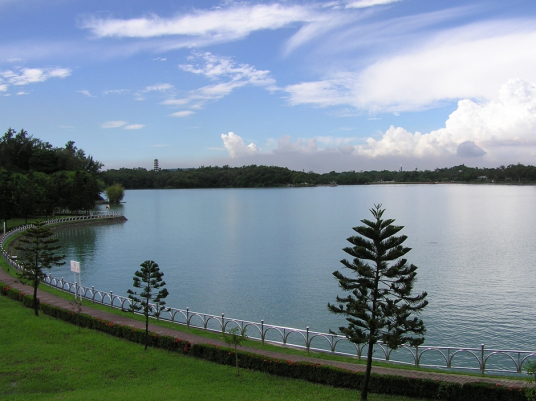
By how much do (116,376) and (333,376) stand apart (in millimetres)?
6098

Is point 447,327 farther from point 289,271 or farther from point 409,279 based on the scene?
point 289,271

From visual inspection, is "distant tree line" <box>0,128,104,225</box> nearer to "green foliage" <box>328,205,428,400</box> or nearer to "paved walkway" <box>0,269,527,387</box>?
"paved walkway" <box>0,269,527,387</box>

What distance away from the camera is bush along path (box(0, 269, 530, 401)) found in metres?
10.2

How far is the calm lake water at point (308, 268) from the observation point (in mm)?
20609

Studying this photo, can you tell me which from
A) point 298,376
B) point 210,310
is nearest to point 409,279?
point 298,376

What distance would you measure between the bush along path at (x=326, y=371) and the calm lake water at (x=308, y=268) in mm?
6556

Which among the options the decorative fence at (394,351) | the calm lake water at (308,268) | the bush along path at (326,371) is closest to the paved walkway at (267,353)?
the bush along path at (326,371)

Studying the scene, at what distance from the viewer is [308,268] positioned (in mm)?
32500

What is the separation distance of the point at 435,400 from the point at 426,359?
5507 millimetres

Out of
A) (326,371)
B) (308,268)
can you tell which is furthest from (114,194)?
(326,371)

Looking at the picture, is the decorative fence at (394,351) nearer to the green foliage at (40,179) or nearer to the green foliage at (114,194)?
the green foliage at (40,179)

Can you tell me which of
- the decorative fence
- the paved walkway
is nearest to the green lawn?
the paved walkway

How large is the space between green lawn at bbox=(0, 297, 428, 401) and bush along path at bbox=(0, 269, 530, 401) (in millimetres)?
286

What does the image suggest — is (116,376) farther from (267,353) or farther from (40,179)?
(40,179)
